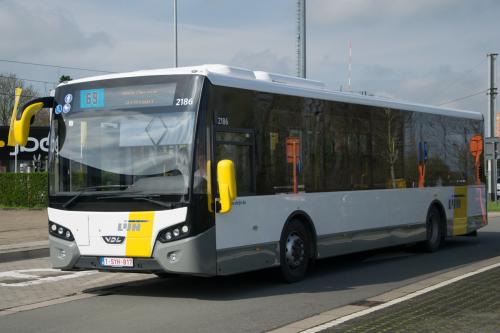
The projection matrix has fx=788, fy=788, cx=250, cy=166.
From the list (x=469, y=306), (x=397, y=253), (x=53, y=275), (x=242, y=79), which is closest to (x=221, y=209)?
(x=242, y=79)

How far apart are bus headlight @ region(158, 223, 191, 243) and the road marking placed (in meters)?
3.22

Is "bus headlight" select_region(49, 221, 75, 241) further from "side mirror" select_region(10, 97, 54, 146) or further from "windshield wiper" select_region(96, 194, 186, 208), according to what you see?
"side mirror" select_region(10, 97, 54, 146)

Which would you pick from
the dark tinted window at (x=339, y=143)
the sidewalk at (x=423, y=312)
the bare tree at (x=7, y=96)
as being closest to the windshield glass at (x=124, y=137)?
the dark tinted window at (x=339, y=143)

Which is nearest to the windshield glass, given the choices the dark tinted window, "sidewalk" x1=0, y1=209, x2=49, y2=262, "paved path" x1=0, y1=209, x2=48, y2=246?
the dark tinted window

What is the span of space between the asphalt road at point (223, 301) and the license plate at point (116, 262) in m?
0.49

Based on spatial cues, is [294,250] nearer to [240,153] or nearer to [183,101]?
[240,153]

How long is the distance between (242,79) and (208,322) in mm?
3770

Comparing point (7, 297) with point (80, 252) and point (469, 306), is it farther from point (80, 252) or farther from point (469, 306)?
point (469, 306)

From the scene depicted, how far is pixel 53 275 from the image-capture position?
1325cm

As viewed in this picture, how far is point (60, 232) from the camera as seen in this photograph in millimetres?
10875

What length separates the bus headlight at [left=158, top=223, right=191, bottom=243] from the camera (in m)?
9.91

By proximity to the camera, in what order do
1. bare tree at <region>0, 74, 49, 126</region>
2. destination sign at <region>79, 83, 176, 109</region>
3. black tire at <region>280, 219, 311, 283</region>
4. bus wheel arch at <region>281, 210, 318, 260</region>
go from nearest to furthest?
1. destination sign at <region>79, 83, 176, 109</region>
2. black tire at <region>280, 219, 311, 283</region>
3. bus wheel arch at <region>281, 210, 318, 260</region>
4. bare tree at <region>0, 74, 49, 126</region>

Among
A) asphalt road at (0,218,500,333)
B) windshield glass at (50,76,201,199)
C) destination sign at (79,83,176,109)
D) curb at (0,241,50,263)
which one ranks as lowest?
asphalt road at (0,218,500,333)

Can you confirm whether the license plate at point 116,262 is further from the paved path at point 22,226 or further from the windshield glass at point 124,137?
the paved path at point 22,226
